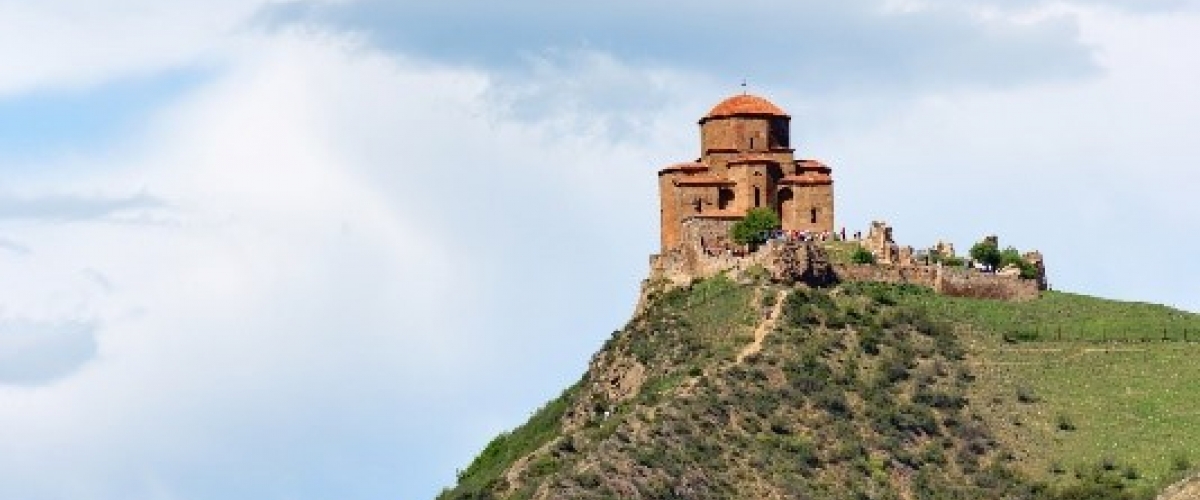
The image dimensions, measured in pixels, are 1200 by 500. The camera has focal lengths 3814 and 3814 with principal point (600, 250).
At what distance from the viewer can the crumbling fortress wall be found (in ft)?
525

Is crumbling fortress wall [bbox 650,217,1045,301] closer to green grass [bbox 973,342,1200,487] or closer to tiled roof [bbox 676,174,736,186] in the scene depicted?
tiled roof [bbox 676,174,736,186]

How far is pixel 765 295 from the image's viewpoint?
518ft

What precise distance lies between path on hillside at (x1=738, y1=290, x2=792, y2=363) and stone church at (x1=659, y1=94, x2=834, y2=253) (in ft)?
22.3

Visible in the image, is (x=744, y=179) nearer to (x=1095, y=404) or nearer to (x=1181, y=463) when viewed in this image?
(x=1095, y=404)

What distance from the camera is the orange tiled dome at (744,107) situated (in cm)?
16588

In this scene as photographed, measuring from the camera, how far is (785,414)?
15162 centimetres

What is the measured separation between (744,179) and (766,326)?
380 inches

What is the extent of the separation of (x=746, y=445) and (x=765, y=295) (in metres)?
10.5

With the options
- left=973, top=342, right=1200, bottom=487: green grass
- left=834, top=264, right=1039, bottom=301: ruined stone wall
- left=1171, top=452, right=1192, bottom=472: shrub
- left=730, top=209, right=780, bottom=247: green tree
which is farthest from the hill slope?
left=730, top=209, right=780, bottom=247: green tree

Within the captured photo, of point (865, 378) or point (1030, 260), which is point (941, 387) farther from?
point (1030, 260)

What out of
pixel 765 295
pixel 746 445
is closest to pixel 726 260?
pixel 765 295

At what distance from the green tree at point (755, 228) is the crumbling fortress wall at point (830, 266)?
1.71ft

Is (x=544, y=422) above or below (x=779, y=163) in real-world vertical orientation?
below

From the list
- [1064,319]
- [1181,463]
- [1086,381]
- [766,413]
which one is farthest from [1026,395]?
[766,413]
